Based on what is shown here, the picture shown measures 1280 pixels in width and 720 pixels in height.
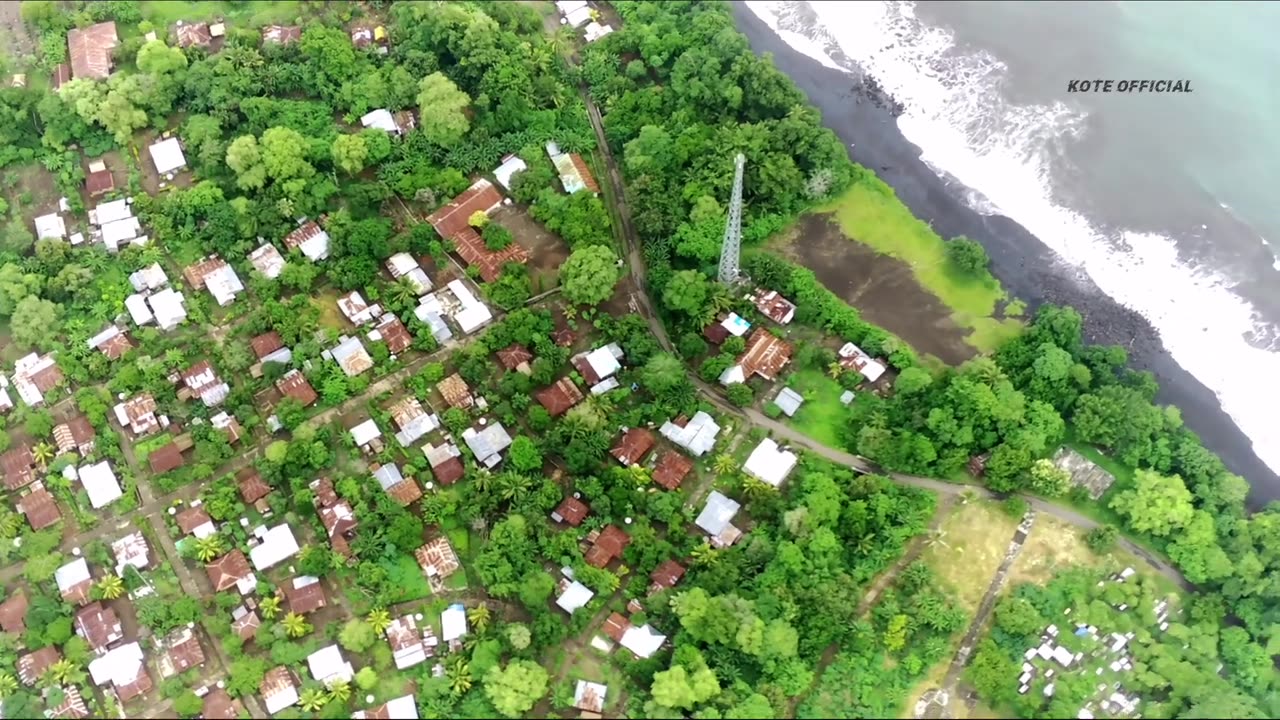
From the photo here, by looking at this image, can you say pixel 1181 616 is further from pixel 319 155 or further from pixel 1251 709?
pixel 319 155

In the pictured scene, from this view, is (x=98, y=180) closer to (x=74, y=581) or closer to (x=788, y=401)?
(x=74, y=581)

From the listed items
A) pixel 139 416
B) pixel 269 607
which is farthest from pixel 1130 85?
pixel 139 416

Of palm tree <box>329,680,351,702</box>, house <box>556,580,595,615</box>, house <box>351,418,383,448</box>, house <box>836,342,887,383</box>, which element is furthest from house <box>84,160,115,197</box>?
house <box>836,342,887,383</box>

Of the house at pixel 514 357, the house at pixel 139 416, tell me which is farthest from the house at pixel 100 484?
the house at pixel 514 357

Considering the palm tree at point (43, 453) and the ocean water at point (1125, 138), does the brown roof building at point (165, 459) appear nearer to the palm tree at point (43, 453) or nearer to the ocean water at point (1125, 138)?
the palm tree at point (43, 453)

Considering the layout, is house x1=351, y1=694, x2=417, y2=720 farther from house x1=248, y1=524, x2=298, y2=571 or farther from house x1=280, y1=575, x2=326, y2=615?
house x1=248, y1=524, x2=298, y2=571

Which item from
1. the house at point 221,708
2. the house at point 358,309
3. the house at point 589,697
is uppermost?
the house at point 358,309
